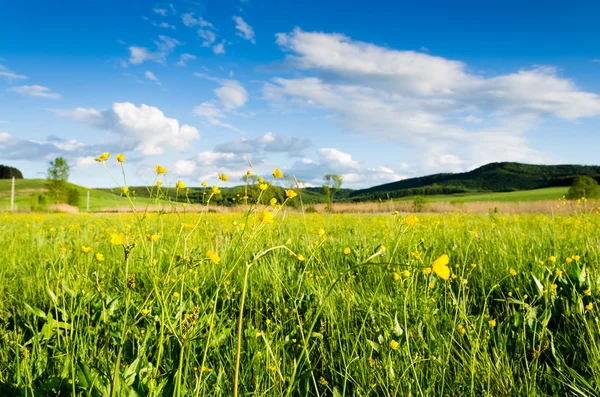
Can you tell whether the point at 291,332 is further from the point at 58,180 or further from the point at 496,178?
the point at 496,178

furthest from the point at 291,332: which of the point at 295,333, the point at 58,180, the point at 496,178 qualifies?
the point at 496,178

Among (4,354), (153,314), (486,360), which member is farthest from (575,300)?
(4,354)

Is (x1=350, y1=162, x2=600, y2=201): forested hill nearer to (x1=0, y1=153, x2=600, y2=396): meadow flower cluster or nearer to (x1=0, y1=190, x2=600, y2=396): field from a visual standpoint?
(x1=0, y1=190, x2=600, y2=396): field

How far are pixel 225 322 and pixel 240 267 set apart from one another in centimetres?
77

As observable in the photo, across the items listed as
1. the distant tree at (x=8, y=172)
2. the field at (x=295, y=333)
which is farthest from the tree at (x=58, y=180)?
the distant tree at (x=8, y=172)

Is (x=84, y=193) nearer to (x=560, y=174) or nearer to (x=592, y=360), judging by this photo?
(x=592, y=360)

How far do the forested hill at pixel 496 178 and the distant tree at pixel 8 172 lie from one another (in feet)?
299

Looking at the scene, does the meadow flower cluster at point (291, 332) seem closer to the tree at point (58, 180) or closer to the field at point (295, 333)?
the field at point (295, 333)

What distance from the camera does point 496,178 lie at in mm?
115500

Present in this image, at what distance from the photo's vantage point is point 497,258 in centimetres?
321

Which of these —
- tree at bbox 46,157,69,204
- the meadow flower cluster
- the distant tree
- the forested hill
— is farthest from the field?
the distant tree

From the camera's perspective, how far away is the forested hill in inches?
4102

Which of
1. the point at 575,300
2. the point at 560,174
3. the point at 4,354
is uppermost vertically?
the point at 560,174

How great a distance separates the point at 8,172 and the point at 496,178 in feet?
453
